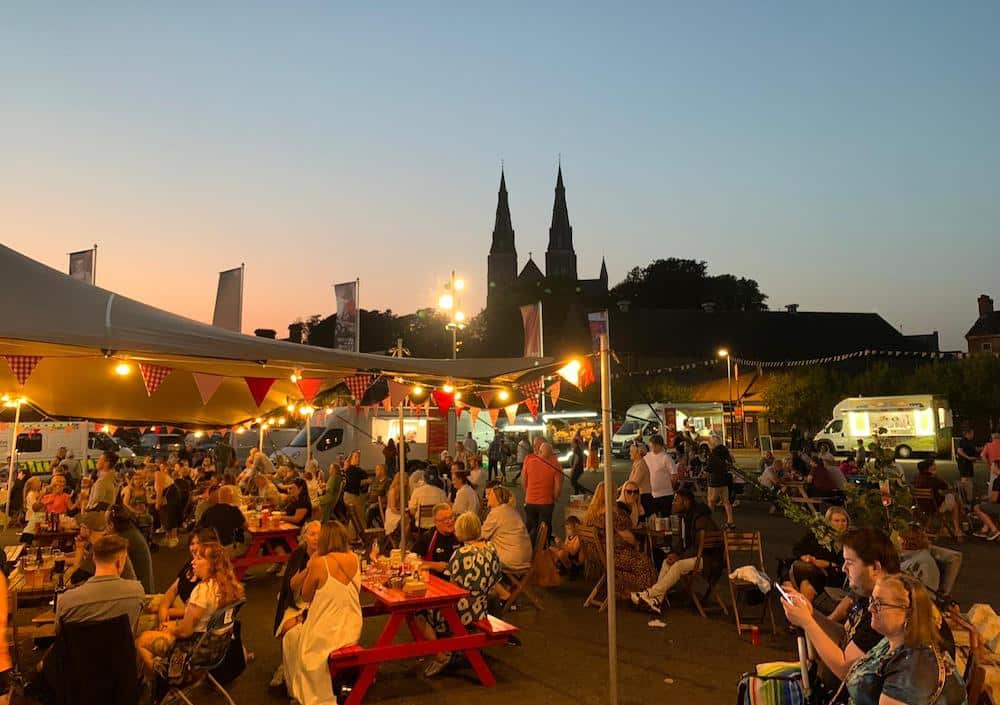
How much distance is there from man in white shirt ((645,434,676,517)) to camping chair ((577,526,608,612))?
251 cm

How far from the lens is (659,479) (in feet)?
34.1

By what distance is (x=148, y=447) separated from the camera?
111 ft

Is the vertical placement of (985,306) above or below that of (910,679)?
above

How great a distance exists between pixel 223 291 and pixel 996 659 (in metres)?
12.4

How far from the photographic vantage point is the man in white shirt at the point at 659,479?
10.4m

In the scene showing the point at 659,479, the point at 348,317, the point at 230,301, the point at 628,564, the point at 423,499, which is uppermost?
the point at 348,317

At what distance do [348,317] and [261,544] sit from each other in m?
9.52

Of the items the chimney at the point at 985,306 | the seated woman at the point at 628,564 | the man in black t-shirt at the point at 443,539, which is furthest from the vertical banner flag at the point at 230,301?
the chimney at the point at 985,306

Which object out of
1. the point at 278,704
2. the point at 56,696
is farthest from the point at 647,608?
the point at 56,696

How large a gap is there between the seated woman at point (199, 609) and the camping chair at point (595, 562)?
3.84m

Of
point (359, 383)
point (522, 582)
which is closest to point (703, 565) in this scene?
point (522, 582)

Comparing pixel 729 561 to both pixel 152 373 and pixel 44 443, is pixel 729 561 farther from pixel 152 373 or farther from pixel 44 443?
pixel 44 443

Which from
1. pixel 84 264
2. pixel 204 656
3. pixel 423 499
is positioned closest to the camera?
pixel 204 656

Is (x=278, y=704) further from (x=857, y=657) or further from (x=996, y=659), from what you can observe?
(x=996, y=659)
